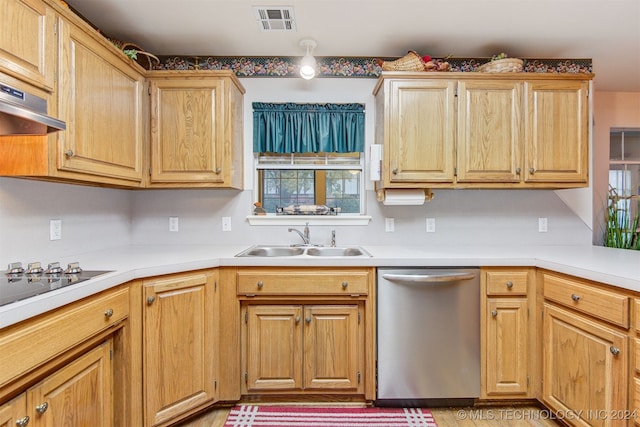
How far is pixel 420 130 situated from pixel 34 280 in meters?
2.23

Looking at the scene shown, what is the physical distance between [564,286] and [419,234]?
1.05 m

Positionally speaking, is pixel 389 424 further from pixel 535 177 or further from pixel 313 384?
pixel 535 177

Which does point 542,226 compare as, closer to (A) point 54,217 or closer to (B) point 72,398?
(B) point 72,398

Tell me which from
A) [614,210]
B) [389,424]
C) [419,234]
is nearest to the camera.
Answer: [389,424]

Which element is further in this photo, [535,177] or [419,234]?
[419,234]

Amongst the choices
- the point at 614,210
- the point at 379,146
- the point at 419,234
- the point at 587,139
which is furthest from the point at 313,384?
the point at 614,210

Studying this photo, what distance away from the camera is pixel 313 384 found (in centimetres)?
197

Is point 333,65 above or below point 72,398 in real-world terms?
above

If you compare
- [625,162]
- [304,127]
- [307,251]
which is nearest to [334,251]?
[307,251]

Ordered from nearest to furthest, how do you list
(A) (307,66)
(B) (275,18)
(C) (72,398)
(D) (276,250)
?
(C) (72,398) → (B) (275,18) → (A) (307,66) → (D) (276,250)

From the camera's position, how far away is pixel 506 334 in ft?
6.40

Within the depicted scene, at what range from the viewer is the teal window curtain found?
2.63 metres

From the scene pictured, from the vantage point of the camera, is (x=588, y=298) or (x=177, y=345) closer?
→ (x=588, y=298)

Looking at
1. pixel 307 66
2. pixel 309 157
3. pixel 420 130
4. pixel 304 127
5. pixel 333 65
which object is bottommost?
pixel 309 157
